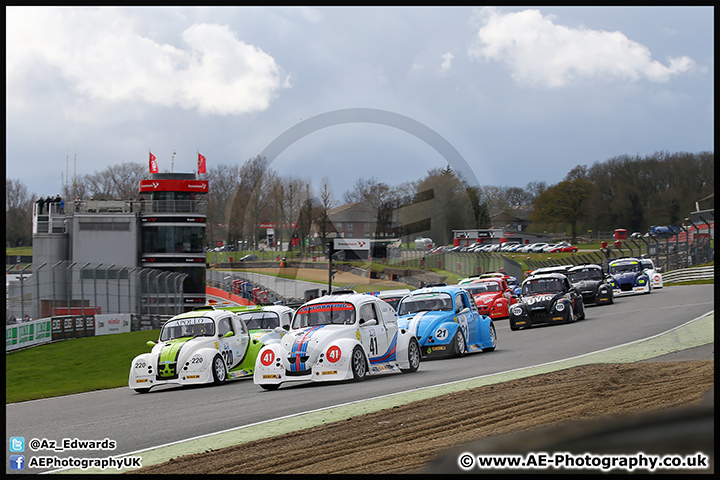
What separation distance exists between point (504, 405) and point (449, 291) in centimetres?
899

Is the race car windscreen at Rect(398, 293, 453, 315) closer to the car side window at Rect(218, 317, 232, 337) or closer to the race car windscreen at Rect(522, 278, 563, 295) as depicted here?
the car side window at Rect(218, 317, 232, 337)

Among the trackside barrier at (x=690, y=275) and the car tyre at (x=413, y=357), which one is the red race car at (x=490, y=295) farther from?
the trackside barrier at (x=690, y=275)

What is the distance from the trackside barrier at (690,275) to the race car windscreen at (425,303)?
33117mm

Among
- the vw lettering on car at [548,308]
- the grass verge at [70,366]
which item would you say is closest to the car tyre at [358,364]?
the grass verge at [70,366]

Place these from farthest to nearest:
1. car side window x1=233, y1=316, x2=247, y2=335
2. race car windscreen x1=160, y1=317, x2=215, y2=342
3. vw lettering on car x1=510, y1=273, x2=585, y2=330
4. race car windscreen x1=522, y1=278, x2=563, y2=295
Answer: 1. race car windscreen x1=522, y1=278, x2=563, y2=295
2. vw lettering on car x1=510, y1=273, x2=585, y2=330
3. car side window x1=233, y1=316, x2=247, y2=335
4. race car windscreen x1=160, y1=317, x2=215, y2=342

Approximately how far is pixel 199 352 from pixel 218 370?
645 millimetres

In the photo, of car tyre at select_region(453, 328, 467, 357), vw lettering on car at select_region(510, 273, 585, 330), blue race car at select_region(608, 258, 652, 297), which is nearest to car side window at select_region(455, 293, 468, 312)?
car tyre at select_region(453, 328, 467, 357)

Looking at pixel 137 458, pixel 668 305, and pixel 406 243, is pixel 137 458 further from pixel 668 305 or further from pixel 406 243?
pixel 406 243

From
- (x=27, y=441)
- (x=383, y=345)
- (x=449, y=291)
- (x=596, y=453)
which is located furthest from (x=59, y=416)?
(x=596, y=453)

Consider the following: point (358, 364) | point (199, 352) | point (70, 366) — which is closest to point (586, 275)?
point (358, 364)

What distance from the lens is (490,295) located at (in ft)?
97.2

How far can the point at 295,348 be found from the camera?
13664 millimetres

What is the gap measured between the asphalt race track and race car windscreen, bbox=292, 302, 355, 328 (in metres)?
1.29

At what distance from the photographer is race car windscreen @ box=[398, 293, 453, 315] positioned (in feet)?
59.1
